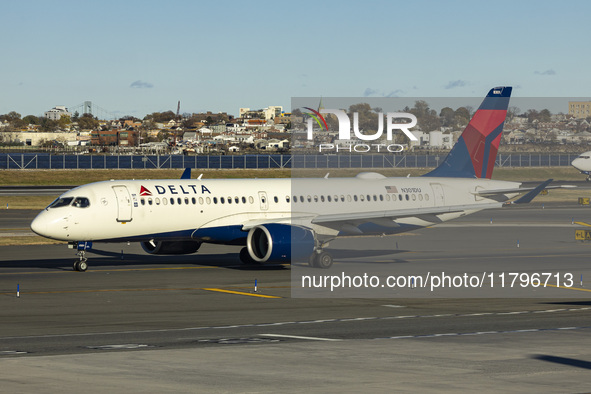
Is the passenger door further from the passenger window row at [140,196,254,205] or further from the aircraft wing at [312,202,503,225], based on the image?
the aircraft wing at [312,202,503,225]

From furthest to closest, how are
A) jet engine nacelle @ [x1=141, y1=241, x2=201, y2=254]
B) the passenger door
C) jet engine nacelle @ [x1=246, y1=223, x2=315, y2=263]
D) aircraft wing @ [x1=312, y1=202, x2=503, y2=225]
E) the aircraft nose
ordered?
1. jet engine nacelle @ [x1=141, y1=241, x2=201, y2=254]
2. aircraft wing @ [x1=312, y1=202, x2=503, y2=225]
3. the passenger door
4. jet engine nacelle @ [x1=246, y1=223, x2=315, y2=263]
5. the aircraft nose

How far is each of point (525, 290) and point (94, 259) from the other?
23937mm

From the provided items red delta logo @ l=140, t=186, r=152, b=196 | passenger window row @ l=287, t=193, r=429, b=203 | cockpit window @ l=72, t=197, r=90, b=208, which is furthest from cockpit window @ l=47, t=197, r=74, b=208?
passenger window row @ l=287, t=193, r=429, b=203

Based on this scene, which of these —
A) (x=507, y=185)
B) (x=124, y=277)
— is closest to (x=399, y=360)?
(x=124, y=277)

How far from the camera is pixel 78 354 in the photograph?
890 inches

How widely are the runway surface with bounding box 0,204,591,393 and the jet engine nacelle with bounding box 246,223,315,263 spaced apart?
3.23 feet

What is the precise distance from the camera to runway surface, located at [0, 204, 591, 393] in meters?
19.4

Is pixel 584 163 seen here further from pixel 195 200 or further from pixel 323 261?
pixel 195 200

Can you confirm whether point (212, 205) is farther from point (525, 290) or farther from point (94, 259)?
point (525, 290)

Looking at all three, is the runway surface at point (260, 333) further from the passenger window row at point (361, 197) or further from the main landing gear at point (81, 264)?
the passenger window row at point (361, 197)

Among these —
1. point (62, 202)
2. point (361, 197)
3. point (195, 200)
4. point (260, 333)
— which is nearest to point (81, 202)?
point (62, 202)

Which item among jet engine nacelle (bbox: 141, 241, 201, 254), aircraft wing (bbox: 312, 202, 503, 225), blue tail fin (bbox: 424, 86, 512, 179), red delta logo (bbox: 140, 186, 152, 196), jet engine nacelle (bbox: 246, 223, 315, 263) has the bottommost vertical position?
jet engine nacelle (bbox: 141, 241, 201, 254)

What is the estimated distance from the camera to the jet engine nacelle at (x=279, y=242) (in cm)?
4247

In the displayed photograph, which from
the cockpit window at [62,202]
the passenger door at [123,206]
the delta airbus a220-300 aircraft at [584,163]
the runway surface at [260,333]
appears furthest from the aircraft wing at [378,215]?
the delta airbus a220-300 aircraft at [584,163]
